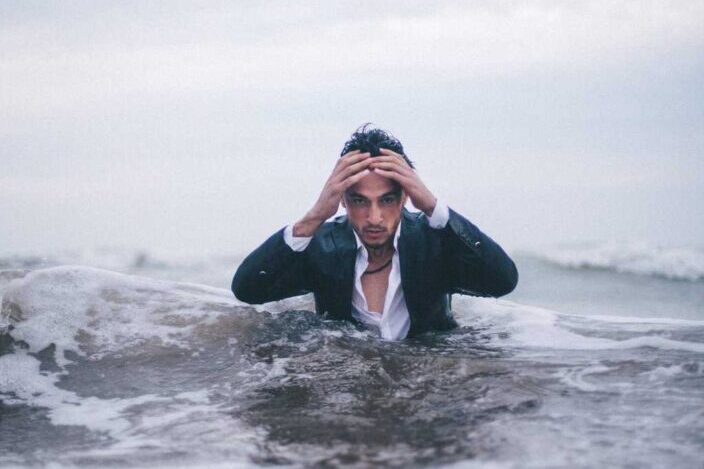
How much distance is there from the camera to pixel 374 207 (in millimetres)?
4980

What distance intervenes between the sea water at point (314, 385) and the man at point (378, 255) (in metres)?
0.25

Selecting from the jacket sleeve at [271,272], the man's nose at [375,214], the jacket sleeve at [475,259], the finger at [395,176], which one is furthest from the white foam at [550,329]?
the jacket sleeve at [271,272]

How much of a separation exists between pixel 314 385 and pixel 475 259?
4.49ft

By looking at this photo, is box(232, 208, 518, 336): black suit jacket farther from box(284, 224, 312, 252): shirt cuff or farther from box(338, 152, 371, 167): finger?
box(338, 152, 371, 167): finger

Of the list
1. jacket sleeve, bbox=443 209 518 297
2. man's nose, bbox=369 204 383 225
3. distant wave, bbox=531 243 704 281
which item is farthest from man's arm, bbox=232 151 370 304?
distant wave, bbox=531 243 704 281

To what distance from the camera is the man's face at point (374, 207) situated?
16.3 feet

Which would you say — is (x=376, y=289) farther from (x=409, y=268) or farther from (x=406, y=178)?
(x=406, y=178)

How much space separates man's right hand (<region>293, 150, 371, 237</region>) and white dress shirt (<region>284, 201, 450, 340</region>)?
10 cm

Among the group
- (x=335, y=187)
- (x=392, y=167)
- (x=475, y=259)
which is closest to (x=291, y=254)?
(x=335, y=187)

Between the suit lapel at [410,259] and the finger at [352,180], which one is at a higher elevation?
the finger at [352,180]

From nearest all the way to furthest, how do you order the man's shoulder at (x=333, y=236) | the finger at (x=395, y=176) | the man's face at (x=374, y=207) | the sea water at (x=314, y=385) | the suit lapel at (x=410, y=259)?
the sea water at (x=314, y=385), the finger at (x=395, y=176), the man's face at (x=374, y=207), the suit lapel at (x=410, y=259), the man's shoulder at (x=333, y=236)

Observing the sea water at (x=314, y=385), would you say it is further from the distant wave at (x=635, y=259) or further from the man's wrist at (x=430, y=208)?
the distant wave at (x=635, y=259)

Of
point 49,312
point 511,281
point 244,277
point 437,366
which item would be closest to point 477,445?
point 437,366

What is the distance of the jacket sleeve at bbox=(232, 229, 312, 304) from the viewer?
5.14 meters
